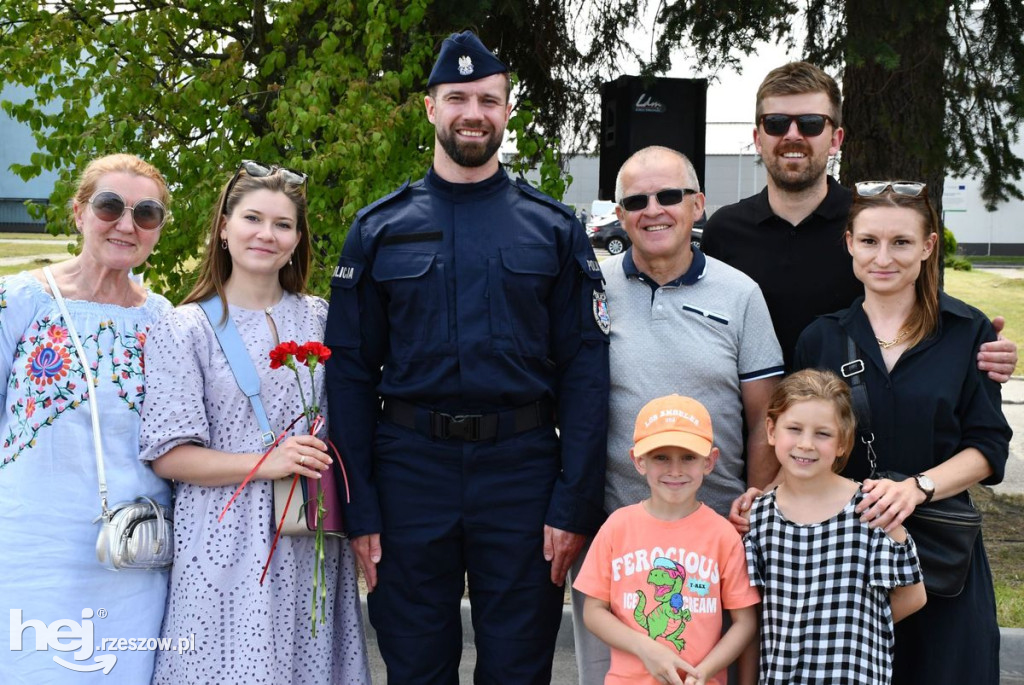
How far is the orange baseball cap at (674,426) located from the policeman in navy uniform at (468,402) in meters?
0.26

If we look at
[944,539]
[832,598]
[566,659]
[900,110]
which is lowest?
[566,659]

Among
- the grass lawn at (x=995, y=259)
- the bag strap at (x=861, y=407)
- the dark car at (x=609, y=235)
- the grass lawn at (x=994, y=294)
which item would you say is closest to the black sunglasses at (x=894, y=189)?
the bag strap at (x=861, y=407)

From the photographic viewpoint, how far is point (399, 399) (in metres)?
3.13

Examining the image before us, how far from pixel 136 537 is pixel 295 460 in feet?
1.48

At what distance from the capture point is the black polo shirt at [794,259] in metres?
3.35

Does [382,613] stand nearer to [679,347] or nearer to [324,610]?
[324,610]

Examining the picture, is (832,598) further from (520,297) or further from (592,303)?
(520,297)

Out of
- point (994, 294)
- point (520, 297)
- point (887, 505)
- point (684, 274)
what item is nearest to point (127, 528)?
point (520, 297)

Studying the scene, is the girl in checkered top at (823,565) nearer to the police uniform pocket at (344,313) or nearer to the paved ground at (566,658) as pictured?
the police uniform pocket at (344,313)

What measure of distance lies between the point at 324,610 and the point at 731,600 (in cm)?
114

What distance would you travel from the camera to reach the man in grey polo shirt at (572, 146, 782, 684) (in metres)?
3.08

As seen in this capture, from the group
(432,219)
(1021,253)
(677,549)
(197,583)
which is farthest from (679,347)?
(1021,253)

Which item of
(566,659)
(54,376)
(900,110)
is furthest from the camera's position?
(900,110)

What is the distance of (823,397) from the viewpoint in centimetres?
272
